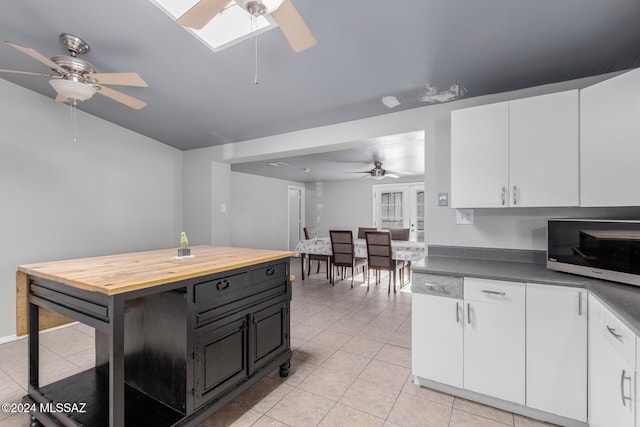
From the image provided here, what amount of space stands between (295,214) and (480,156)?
20.6 ft

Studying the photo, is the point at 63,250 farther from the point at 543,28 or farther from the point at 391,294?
the point at 543,28

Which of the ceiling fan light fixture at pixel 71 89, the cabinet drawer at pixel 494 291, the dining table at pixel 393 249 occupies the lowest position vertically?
the dining table at pixel 393 249

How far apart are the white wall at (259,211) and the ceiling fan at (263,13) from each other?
4.95 metres

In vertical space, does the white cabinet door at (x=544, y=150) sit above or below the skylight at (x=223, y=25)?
below

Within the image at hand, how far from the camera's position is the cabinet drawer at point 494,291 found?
1.70 metres

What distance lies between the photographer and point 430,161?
2541mm

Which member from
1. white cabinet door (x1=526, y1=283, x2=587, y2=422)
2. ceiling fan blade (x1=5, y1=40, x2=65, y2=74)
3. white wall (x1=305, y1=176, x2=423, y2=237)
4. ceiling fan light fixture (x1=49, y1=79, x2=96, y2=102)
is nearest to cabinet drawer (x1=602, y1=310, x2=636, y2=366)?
white cabinet door (x1=526, y1=283, x2=587, y2=422)

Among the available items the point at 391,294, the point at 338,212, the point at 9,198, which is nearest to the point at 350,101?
the point at 391,294

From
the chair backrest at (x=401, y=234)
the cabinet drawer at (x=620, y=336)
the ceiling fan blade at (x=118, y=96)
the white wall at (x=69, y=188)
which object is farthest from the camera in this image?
→ the chair backrest at (x=401, y=234)

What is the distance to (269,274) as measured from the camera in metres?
2.05

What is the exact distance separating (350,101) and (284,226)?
534 cm

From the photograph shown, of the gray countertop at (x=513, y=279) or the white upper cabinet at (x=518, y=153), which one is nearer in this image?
the gray countertop at (x=513, y=279)

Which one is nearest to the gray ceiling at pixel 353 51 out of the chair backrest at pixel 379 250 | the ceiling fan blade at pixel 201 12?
the ceiling fan blade at pixel 201 12

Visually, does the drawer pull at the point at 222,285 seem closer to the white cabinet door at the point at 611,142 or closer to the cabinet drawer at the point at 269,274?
the cabinet drawer at the point at 269,274
